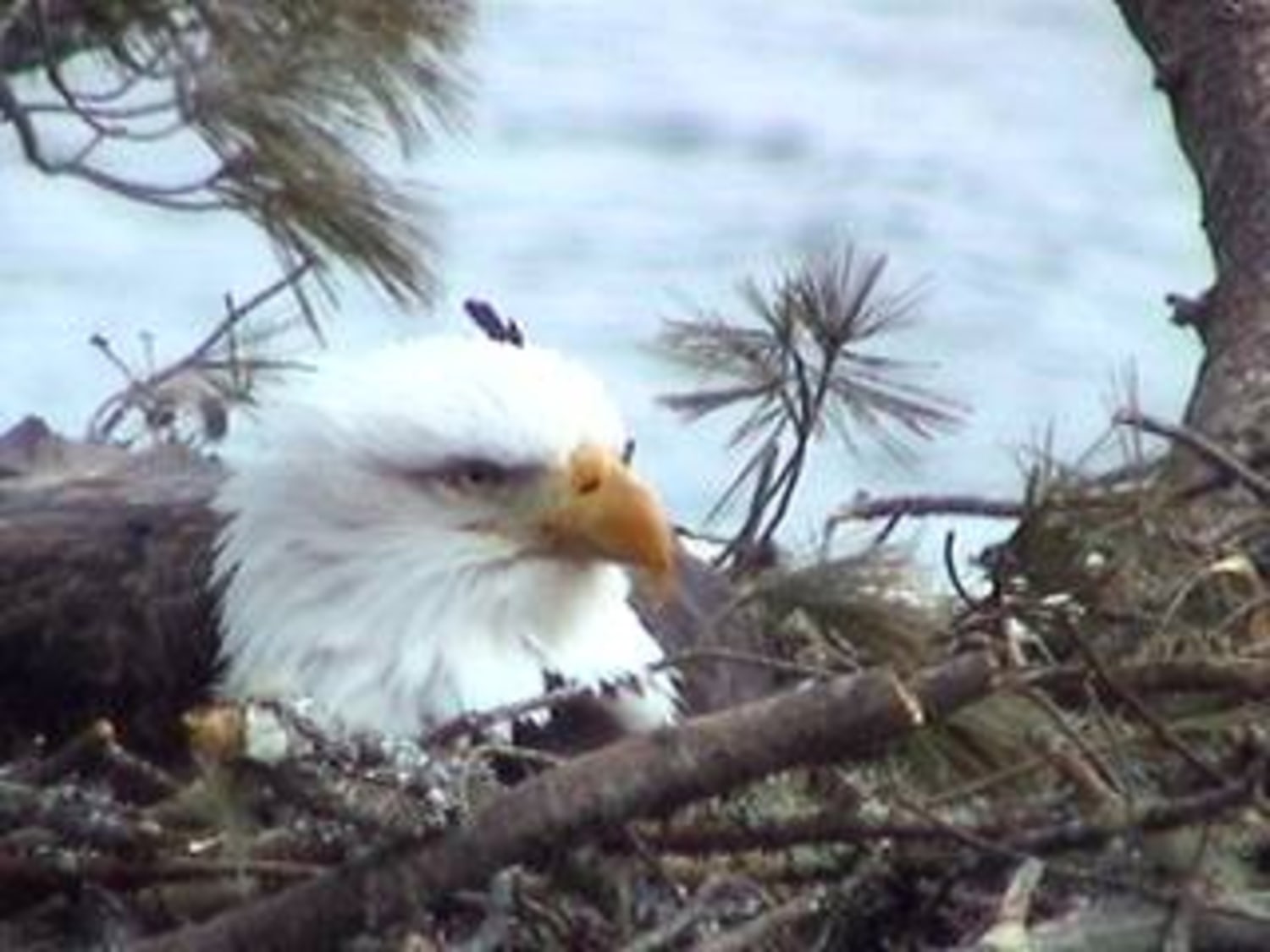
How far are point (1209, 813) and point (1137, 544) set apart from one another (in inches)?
14.5

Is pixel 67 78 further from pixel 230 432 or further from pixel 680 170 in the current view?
pixel 680 170

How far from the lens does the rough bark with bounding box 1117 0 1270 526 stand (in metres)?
3.72

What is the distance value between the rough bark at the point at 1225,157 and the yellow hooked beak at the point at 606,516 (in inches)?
14.9

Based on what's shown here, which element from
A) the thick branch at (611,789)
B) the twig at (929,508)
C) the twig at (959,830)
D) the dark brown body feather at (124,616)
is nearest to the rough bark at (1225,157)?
the twig at (929,508)

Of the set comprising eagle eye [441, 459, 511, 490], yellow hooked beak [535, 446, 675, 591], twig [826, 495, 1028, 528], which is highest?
eagle eye [441, 459, 511, 490]

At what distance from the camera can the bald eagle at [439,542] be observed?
11.5ft

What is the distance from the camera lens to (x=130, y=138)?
3631 mm

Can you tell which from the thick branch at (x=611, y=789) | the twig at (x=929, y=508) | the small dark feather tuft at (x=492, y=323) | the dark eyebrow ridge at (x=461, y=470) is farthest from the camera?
the small dark feather tuft at (x=492, y=323)

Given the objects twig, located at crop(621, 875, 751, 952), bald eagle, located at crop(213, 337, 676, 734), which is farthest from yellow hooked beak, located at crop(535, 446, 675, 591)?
twig, located at crop(621, 875, 751, 952)

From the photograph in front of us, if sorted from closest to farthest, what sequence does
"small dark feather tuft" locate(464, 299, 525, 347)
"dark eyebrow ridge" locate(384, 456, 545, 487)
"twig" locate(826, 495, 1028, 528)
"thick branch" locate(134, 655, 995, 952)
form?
"thick branch" locate(134, 655, 995, 952)
"twig" locate(826, 495, 1028, 528)
"dark eyebrow ridge" locate(384, 456, 545, 487)
"small dark feather tuft" locate(464, 299, 525, 347)

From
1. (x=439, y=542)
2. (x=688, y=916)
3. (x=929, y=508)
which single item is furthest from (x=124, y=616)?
(x=688, y=916)

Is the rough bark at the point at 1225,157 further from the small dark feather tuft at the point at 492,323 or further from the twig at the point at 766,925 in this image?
the twig at the point at 766,925

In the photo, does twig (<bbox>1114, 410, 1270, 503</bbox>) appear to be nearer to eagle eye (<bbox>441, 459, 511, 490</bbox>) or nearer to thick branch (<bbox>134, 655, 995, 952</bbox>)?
thick branch (<bbox>134, 655, 995, 952</bbox>)

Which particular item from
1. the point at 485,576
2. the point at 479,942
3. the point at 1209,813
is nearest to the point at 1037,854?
the point at 1209,813
